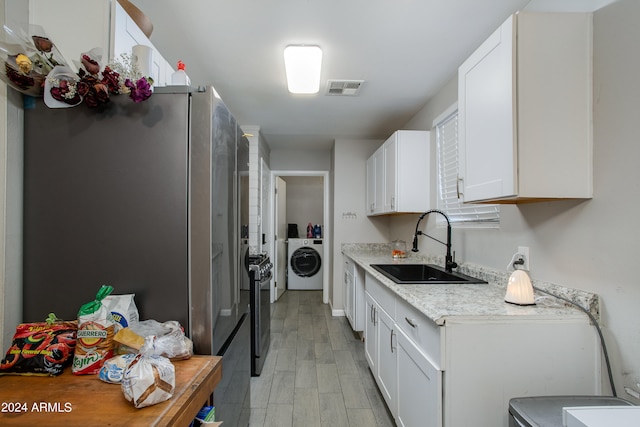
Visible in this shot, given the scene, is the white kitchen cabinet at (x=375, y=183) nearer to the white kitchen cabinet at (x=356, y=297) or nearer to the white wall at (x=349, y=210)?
the white wall at (x=349, y=210)

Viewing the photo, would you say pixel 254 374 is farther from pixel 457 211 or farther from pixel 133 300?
pixel 457 211

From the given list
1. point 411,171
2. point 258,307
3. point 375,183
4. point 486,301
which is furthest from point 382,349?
point 375,183

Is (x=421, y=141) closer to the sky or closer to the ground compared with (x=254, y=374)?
closer to the sky

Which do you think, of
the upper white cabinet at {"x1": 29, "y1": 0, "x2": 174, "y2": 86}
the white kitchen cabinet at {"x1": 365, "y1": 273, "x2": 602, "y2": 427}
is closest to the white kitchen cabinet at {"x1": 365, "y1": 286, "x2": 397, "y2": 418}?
the white kitchen cabinet at {"x1": 365, "y1": 273, "x2": 602, "y2": 427}

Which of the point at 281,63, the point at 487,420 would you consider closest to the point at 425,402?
the point at 487,420

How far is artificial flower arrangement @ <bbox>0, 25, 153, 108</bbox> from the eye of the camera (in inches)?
35.3

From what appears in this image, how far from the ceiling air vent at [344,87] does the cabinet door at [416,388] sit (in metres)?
1.92

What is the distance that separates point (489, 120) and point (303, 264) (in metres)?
4.68

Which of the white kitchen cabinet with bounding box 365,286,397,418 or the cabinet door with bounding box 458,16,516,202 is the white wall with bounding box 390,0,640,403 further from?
the white kitchen cabinet with bounding box 365,286,397,418

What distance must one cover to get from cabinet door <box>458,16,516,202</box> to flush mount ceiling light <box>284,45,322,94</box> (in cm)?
97

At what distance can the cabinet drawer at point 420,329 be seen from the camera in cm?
119

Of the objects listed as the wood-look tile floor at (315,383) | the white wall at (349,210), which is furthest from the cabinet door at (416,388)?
the white wall at (349,210)

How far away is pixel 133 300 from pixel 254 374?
180 cm

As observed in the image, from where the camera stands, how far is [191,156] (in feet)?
3.42
